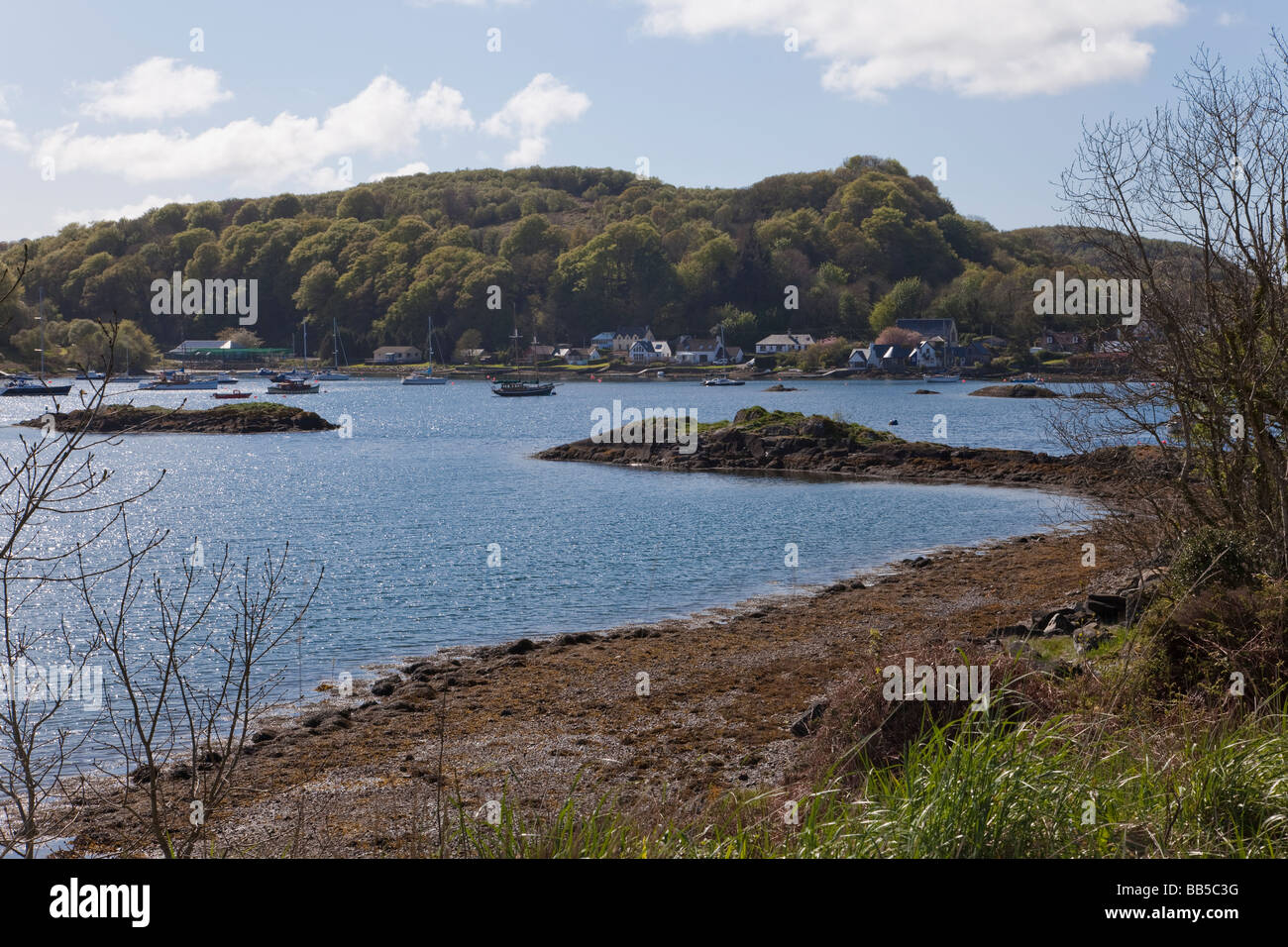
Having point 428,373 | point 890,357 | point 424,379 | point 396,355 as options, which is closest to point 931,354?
point 890,357

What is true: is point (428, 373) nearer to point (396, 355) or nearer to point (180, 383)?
point (396, 355)

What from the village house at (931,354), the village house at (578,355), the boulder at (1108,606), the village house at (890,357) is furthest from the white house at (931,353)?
the boulder at (1108,606)

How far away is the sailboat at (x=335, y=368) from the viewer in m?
155

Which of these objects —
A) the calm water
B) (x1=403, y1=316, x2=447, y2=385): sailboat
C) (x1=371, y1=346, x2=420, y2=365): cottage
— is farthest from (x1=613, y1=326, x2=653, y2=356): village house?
the calm water

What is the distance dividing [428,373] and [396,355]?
1402 centimetres

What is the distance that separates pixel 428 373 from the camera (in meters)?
154

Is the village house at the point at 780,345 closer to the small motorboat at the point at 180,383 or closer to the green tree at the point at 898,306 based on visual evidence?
the green tree at the point at 898,306

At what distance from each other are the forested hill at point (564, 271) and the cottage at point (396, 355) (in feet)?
7.71

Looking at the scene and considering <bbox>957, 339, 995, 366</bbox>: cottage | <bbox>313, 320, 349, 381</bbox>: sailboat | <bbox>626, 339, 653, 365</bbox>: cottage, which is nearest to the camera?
<bbox>957, 339, 995, 366</bbox>: cottage

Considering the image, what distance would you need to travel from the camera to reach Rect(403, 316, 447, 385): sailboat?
145625 mm

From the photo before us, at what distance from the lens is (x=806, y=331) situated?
16112 cm

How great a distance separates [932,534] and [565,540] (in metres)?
11.3

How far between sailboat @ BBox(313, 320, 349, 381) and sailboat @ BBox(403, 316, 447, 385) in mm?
10680

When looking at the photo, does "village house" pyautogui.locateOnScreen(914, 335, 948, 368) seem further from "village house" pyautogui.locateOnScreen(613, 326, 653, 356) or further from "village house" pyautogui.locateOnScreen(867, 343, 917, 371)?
"village house" pyautogui.locateOnScreen(613, 326, 653, 356)
